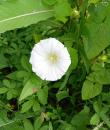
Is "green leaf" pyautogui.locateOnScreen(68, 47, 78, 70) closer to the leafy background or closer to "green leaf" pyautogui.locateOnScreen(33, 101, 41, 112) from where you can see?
the leafy background

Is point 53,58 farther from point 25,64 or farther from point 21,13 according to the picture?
point 21,13

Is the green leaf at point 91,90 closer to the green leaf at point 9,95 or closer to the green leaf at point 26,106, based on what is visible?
the green leaf at point 26,106

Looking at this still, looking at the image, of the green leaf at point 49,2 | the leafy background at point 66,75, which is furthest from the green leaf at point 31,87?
the green leaf at point 49,2

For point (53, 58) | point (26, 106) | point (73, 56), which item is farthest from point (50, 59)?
point (26, 106)

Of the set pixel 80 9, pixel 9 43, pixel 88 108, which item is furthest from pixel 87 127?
pixel 9 43

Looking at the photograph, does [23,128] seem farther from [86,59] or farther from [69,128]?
[86,59]

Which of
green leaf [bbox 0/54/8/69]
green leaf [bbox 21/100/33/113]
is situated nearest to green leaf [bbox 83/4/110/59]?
green leaf [bbox 21/100/33/113]
